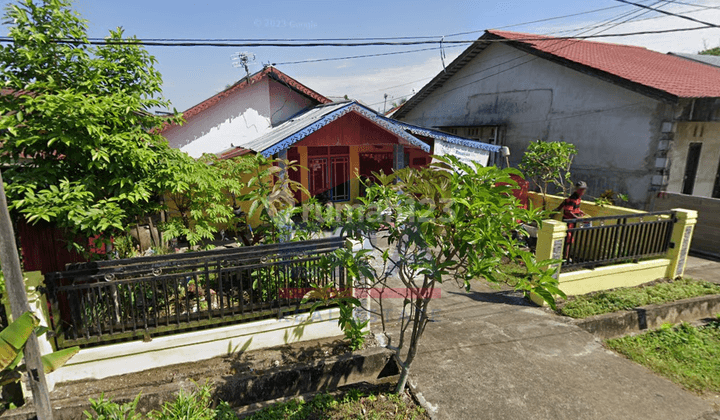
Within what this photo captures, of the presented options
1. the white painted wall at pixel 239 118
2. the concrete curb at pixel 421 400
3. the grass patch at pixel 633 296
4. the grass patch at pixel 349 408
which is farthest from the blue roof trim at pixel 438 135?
the grass patch at pixel 349 408

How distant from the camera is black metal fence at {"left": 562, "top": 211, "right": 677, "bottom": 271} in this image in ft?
21.3

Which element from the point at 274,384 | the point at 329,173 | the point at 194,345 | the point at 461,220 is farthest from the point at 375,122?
the point at 461,220

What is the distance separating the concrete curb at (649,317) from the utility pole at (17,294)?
6406 millimetres

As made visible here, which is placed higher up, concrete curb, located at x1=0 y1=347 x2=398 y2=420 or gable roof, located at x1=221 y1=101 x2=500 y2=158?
gable roof, located at x1=221 y1=101 x2=500 y2=158

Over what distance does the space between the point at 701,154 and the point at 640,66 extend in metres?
3.72

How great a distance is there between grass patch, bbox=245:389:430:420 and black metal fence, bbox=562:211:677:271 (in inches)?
167

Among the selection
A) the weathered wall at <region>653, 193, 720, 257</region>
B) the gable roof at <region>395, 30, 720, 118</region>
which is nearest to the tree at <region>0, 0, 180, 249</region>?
the gable roof at <region>395, 30, 720, 118</region>

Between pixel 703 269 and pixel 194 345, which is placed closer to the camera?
pixel 194 345

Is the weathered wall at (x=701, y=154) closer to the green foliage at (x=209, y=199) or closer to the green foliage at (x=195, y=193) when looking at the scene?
the green foliage at (x=209, y=199)

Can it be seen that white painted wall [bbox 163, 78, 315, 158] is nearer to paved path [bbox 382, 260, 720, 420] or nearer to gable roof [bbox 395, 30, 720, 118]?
→ gable roof [bbox 395, 30, 720, 118]

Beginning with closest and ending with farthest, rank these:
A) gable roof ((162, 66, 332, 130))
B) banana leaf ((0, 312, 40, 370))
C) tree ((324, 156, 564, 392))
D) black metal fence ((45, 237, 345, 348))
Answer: banana leaf ((0, 312, 40, 370))
tree ((324, 156, 564, 392))
black metal fence ((45, 237, 345, 348))
gable roof ((162, 66, 332, 130))

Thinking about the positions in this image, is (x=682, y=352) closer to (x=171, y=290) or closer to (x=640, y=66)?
(x=171, y=290)

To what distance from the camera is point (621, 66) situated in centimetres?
1220

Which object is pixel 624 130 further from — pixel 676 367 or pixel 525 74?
pixel 676 367
